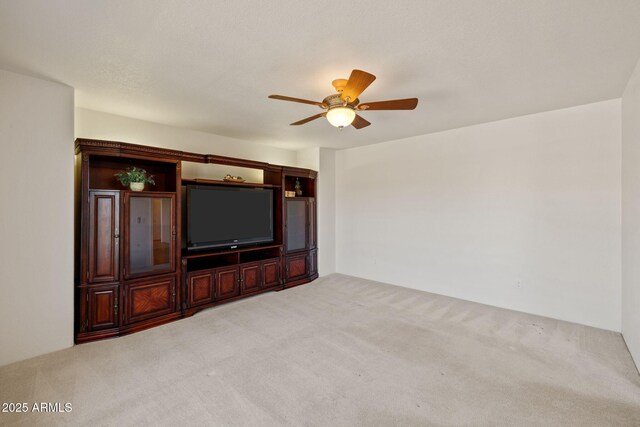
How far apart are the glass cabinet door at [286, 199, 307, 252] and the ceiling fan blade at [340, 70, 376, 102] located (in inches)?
114

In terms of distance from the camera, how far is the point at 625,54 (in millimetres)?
2189

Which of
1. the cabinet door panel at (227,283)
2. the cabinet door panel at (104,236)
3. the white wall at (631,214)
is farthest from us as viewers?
the cabinet door panel at (227,283)

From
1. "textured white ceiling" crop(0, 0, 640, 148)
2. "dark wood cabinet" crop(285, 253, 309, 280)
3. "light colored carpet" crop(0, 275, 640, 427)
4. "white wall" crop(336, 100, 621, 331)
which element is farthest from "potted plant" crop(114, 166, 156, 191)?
"white wall" crop(336, 100, 621, 331)

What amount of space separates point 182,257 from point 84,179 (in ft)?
4.42

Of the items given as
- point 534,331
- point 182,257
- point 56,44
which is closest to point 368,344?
point 534,331

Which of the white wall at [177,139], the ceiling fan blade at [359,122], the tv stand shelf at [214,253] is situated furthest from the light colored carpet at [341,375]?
the white wall at [177,139]

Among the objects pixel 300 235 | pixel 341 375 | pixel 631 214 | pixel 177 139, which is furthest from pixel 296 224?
pixel 631 214

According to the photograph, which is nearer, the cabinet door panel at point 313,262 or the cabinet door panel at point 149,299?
the cabinet door panel at point 149,299

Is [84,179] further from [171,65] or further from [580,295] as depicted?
[580,295]

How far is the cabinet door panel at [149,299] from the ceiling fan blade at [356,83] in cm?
298

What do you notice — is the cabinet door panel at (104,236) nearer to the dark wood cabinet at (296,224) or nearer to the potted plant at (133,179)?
the potted plant at (133,179)

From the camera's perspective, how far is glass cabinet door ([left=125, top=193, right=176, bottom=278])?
317 cm

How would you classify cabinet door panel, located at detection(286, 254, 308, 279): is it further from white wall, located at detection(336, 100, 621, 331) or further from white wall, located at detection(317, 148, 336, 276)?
white wall, located at detection(336, 100, 621, 331)

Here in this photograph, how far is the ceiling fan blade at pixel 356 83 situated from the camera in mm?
1945
